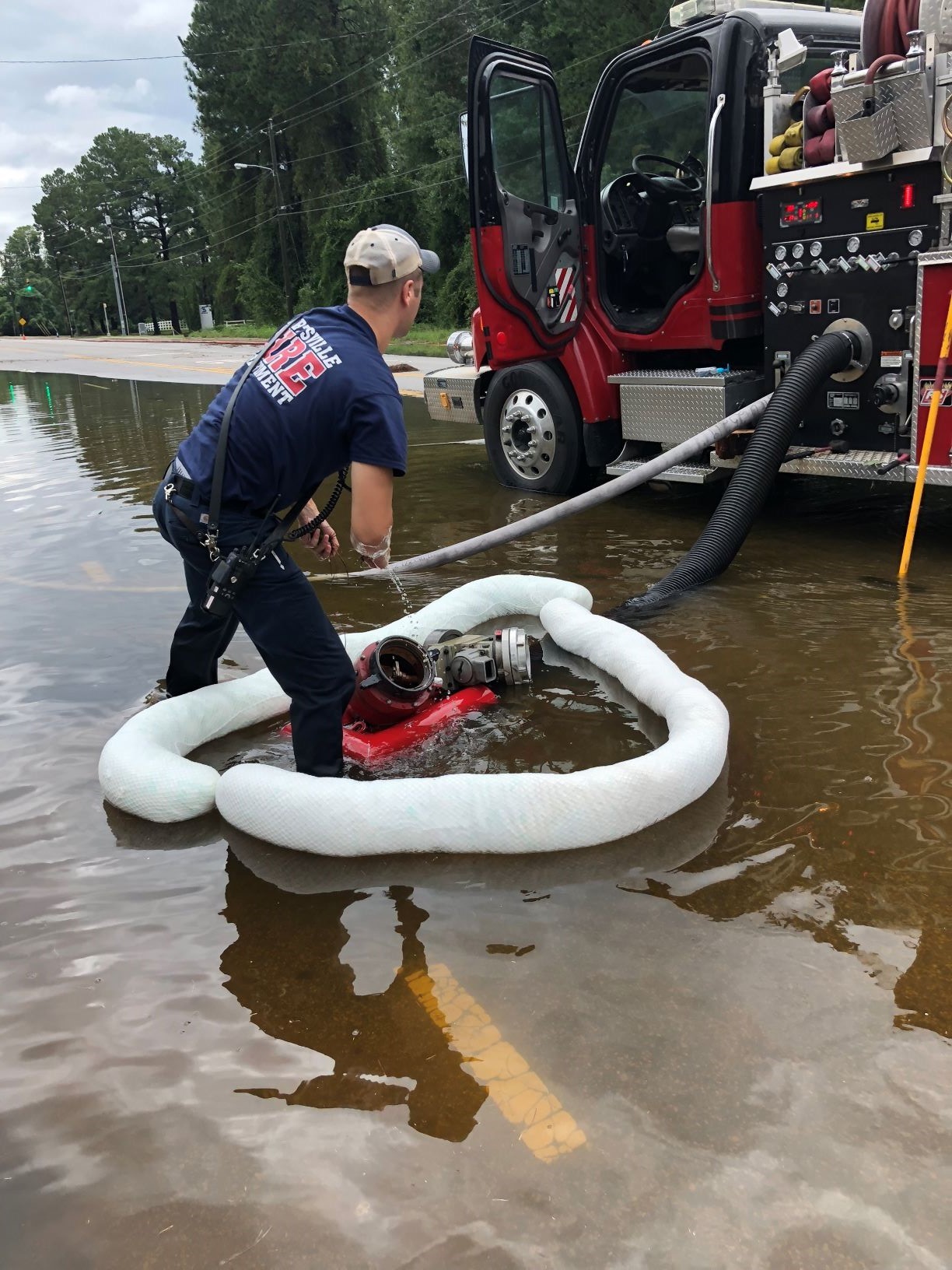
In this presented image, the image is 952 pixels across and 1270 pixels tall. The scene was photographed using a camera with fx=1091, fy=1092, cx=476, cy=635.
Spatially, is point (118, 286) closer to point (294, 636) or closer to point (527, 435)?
point (527, 435)

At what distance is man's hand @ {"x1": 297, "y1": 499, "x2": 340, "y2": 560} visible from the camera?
3979mm

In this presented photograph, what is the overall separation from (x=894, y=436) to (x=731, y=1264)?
5012 millimetres

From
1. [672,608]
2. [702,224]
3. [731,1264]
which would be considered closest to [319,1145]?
[731,1264]

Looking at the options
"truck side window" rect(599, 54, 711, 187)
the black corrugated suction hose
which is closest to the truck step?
the black corrugated suction hose

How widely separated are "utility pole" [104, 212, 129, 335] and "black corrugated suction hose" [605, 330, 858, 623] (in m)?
81.9

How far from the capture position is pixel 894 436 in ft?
19.7

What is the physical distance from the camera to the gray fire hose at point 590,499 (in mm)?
6164

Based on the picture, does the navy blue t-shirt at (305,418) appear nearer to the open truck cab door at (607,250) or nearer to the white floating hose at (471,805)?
the white floating hose at (471,805)

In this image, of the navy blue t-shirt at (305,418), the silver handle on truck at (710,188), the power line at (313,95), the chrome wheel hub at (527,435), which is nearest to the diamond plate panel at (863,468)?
the silver handle on truck at (710,188)

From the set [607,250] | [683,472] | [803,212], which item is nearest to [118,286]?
[607,250]

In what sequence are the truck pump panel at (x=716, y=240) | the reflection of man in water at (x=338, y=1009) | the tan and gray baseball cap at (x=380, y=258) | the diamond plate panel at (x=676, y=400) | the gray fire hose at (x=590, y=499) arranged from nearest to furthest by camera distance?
the reflection of man in water at (x=338, y=1009)
the tan and gray baseball cap at (x=380, y=258)
the truck pump panel at (x=716, y=240)
the gray fire hose at (x=590, y=499)
the diamond plate panel at (x=676, y=400)

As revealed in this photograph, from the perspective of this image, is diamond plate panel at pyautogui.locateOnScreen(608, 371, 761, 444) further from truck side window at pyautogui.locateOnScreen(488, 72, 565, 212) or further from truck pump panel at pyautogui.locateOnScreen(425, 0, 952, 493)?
truck side window at pyautogui.locateOnScreen(488, 72, 565, 212)

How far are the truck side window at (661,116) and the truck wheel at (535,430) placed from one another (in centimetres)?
144

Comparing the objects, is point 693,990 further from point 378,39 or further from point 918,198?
point 378,39
